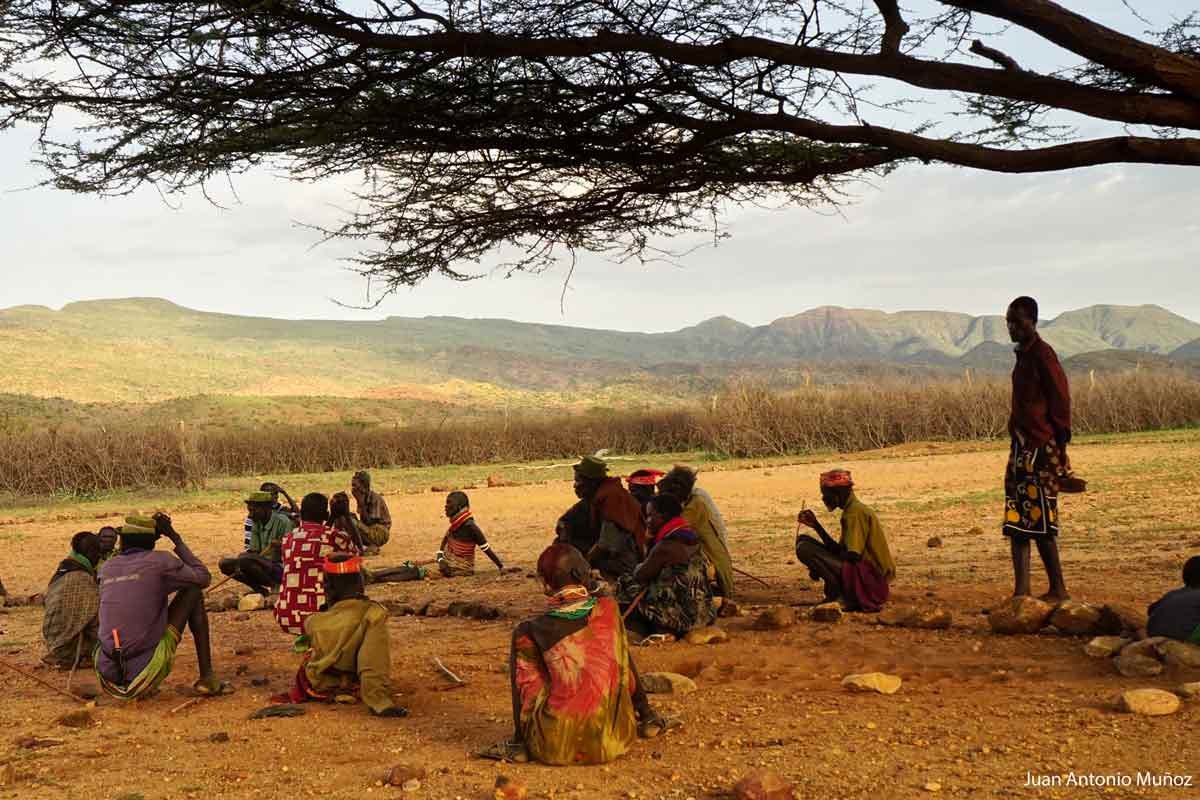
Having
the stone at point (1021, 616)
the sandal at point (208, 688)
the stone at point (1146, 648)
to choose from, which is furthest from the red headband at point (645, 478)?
the stone at point (1146, 648)

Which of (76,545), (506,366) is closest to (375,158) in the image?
(76,545)

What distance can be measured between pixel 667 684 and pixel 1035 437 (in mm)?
2924

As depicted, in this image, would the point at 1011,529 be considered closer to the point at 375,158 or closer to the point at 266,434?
the point at 375,158

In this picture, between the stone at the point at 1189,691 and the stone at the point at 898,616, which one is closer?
the stone at the point at 1189,691

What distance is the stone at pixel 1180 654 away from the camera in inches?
237

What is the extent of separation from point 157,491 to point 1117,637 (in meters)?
24.3

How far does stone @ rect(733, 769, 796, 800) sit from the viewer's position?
455cm

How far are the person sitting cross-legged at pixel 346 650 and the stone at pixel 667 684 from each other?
144 cm

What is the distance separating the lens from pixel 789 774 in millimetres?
Answer: 5004

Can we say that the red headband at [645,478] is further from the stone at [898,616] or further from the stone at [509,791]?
the stone at [509,791]

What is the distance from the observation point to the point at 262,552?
1157cm

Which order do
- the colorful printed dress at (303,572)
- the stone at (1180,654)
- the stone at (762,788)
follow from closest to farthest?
the stone at (762,788), the stone at (1180,654), the colorful printed dress at (303,572)

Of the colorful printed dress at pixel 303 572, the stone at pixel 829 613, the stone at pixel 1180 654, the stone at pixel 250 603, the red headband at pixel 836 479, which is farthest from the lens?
the stone at pixel 250 603

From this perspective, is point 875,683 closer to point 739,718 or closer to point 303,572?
point 739,718
